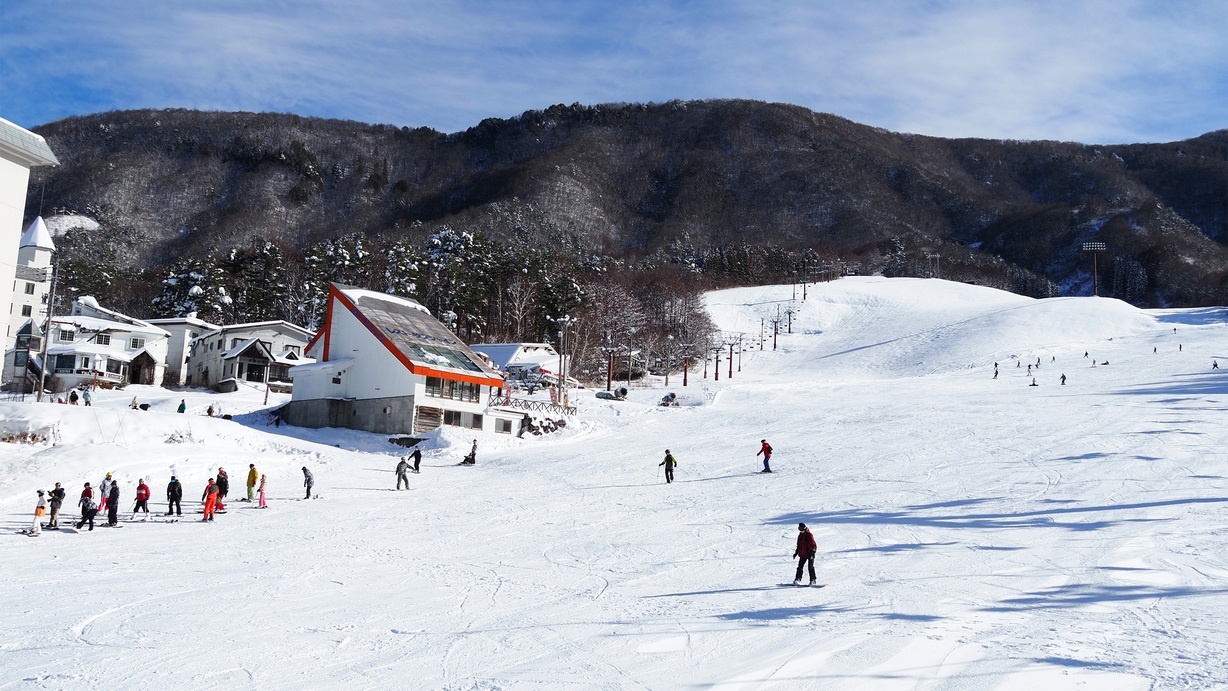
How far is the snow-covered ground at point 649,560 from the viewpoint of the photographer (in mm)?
9742

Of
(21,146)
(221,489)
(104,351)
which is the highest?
(21,146)

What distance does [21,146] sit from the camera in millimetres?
25312

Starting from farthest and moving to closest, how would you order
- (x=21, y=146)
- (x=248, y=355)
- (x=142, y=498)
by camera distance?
(x=248, y=355), (x=21, y=146), (x=142, y=498)

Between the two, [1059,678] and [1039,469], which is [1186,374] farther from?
[1059,678]

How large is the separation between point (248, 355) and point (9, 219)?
1196 inches

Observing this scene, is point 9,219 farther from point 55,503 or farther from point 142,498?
point 55,503

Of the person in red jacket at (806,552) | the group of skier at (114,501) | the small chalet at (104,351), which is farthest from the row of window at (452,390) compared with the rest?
the person in red jacket at (806,552)

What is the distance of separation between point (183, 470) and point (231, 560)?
11335 millimetres

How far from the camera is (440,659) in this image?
992 cm

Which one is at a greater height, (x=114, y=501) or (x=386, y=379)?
(x=386, y=379)

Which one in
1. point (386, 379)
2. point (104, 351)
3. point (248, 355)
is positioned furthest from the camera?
point (248, 355)

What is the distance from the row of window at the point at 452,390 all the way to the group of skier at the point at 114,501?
15.7 m

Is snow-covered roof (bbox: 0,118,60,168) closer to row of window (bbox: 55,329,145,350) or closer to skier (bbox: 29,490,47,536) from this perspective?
skier (bbox: 29,490,47,536)

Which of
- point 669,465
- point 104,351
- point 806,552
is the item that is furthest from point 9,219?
point 104,351
